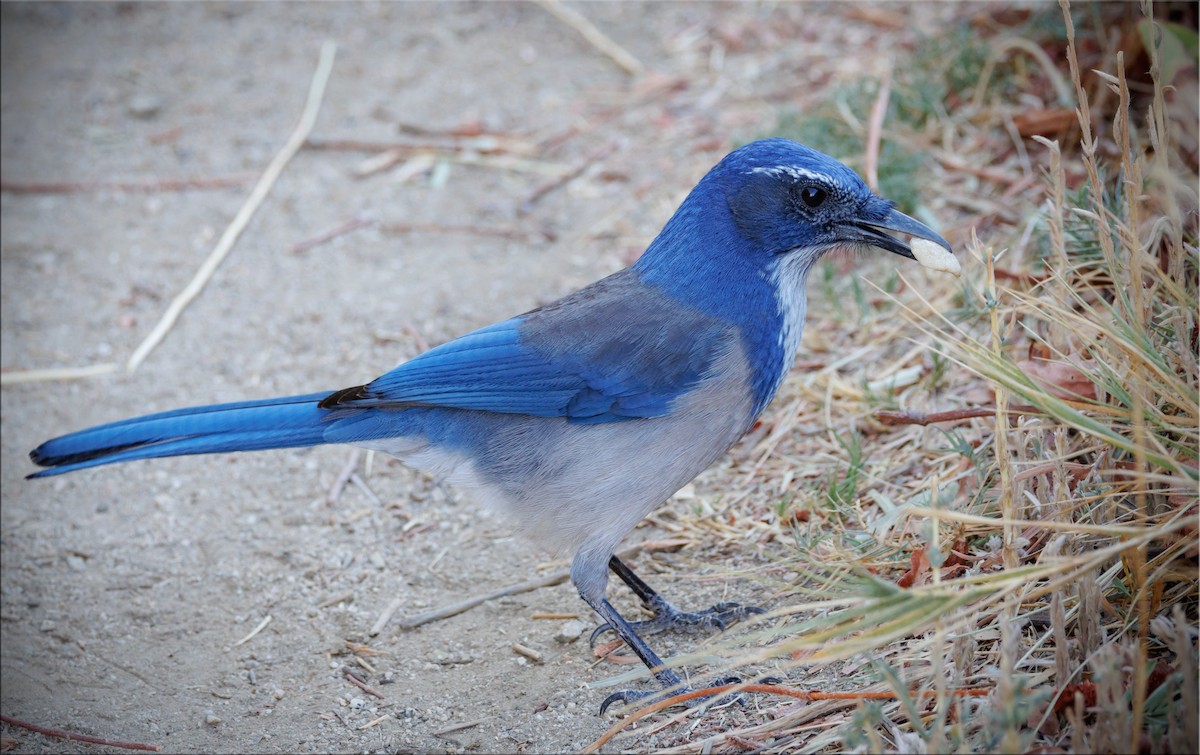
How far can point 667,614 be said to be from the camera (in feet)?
12.6

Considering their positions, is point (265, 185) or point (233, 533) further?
point (265, 185)

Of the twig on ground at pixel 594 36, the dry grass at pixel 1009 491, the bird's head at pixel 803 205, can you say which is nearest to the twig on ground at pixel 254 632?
the dry grass at pixel 1009 491

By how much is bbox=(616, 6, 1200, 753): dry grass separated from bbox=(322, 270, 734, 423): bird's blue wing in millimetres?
689

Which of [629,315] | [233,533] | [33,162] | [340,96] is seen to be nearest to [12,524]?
[233,533]

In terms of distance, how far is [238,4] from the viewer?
27.5ft

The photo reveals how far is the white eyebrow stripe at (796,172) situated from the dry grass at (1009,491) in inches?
17.5

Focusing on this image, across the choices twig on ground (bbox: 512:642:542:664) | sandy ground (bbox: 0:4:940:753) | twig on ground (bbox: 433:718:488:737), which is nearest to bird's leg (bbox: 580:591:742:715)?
sandy ground (bbox: 0:4:940:753)

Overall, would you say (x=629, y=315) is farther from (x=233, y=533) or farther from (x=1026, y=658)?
(x=233, y=533)

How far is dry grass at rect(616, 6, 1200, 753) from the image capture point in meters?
2.39

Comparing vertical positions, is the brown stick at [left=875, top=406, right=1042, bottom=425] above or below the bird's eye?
below

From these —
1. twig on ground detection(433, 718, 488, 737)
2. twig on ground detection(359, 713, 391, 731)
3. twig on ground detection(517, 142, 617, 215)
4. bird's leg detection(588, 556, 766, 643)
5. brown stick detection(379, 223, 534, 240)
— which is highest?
twig on ground detection(517, 142, 617, 215)

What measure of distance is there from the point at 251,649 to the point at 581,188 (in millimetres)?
3580

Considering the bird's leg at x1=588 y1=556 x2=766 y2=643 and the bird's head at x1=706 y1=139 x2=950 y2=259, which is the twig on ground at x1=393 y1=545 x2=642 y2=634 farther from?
the bird's head at x1=706 y1=139 x2=950 y2=259

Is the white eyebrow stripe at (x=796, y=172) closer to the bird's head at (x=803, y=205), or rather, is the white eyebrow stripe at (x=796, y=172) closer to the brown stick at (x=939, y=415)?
the bird's head at (x=803, y=205)
